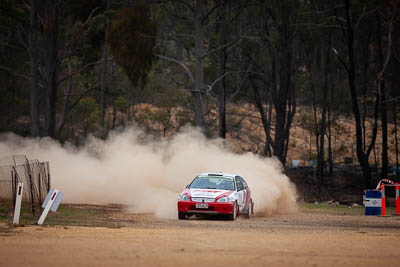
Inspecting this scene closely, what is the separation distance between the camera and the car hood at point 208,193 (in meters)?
20.6

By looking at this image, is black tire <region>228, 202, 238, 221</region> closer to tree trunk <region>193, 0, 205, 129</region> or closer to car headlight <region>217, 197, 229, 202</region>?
car headlight <region>217, 197, 229, 202</region>

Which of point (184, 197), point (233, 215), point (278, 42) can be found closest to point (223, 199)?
point (233, 215)

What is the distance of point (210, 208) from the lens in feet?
66.8

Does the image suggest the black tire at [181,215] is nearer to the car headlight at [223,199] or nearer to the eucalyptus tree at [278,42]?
the car headlight at [223,199]

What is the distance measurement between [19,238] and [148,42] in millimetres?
31012

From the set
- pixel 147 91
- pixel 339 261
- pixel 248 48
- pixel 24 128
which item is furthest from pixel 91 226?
pixel 147 91

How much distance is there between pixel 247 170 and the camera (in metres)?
29.2

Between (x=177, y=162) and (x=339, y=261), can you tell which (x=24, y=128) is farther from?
(x=339, y=261)

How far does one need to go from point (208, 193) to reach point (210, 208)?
567 mm

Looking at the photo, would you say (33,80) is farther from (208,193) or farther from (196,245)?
(196,245)

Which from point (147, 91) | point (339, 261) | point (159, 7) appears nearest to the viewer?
point (339, 261)

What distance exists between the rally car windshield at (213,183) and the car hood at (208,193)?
52cm

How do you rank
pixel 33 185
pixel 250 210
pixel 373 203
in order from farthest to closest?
pixel 373 203
pixel 250 210
pixel 33 185

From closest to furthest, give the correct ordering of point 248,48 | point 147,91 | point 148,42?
point 148,42
point 248,48
point 147,91
